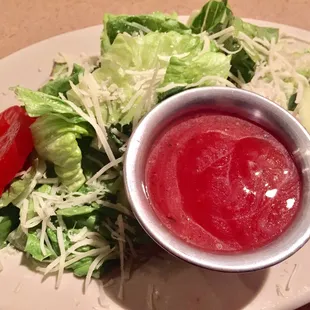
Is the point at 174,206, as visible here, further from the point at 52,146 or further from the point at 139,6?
the point at 139,6

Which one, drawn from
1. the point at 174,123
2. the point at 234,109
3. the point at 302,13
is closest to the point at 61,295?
the point at 174,123

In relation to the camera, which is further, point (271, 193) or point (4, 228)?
point (4, 228)

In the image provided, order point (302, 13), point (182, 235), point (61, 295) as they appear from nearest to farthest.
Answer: point (182, 235)
point (61, 295)
point (302, 13)

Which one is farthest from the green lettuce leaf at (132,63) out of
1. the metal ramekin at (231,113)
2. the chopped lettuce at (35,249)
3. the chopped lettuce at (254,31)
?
the chopped lettuce at (35,249)

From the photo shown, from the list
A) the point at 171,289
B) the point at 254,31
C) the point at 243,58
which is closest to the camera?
the point at 171,289

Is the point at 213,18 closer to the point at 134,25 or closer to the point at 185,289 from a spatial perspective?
the point at 134,25

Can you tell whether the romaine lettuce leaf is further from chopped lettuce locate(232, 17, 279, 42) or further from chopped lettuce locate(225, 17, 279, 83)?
chopped lettuce locate(232, 17, 279, 42)

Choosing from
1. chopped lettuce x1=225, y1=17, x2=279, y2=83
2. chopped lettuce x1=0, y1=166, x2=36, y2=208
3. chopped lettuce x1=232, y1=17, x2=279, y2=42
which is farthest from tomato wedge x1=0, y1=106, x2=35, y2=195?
chopped lettuce x1=232, y1=17, x2=279, y2=42

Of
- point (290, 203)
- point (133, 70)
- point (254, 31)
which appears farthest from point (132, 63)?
point (290, 203)
